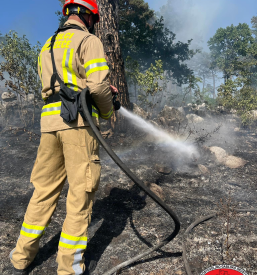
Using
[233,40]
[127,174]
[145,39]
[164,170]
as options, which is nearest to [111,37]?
[164,170]

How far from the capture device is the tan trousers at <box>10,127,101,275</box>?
173 cm

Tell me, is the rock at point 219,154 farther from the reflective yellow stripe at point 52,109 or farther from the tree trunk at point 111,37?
the reflective yellow stripe at point 52,109

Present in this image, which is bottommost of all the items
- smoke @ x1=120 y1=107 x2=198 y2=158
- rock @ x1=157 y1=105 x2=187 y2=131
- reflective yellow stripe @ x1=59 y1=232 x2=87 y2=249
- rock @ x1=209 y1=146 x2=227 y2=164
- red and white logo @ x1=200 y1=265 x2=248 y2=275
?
red and white logo @ x1=200 y1=265 x2=248 y2=275

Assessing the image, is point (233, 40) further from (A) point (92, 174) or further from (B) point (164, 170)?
(A) point (92, 174)

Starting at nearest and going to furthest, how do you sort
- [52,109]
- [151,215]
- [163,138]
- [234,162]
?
[52,109] < [151,215] < [234,162] < [163,138]

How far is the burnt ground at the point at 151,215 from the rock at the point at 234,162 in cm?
10

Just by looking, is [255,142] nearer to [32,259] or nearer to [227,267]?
[227,267]

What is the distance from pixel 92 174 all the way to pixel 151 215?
130 centimetres

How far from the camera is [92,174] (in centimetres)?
179

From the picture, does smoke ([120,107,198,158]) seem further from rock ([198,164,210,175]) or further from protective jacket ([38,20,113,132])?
protective jacket ([38,20,113,132])

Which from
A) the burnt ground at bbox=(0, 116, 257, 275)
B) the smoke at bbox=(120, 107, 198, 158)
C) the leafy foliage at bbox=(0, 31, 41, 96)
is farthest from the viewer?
the leafy foliage at bbox=(0, 31, 41, 96)

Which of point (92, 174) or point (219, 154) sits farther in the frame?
point (219, 154)

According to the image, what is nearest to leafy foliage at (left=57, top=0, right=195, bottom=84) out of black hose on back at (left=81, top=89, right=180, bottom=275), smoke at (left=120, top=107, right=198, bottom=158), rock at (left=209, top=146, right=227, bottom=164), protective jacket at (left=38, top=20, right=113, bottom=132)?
smoke at (left=120, top=107, right=198, bottom=158)

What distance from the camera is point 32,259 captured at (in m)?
1.90
